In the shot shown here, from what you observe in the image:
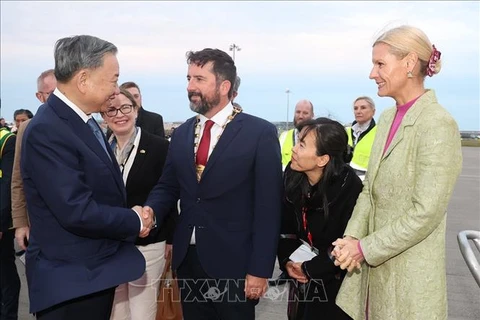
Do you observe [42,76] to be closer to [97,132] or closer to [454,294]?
[97,132]

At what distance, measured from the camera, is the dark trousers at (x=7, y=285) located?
14.3 ft

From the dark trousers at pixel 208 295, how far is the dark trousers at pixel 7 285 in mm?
2009

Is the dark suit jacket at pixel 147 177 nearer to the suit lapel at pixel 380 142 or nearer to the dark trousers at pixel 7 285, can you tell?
the dark trousers at pixel 7 285

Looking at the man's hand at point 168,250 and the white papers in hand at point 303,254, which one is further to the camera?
the man's hand at point 168,250

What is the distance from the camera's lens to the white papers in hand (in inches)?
116

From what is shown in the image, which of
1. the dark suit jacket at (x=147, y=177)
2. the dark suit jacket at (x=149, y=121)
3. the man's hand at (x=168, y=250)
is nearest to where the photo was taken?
the dark suit jacket at (x=147, y=177)

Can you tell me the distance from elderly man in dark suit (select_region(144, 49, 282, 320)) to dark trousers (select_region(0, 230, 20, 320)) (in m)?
2.06

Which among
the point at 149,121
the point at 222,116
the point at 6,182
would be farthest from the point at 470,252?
the point at 149,121

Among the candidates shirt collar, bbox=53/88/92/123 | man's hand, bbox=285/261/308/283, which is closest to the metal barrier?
man's hand, bbox=285/261/308/283

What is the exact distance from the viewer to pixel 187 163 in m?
3.04

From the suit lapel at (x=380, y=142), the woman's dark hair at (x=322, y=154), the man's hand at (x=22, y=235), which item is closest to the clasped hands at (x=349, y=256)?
the suit lapel at (x=380, y=142)

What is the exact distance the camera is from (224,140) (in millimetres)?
2963

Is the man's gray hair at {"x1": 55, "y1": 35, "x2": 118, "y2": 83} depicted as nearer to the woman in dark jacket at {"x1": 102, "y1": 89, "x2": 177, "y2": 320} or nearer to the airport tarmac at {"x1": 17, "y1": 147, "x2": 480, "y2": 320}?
the woman in dark jacket at {"x1": 102, "y1": 89, "x2": 177, "y2": 320}

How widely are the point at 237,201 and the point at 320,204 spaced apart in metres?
0.48
